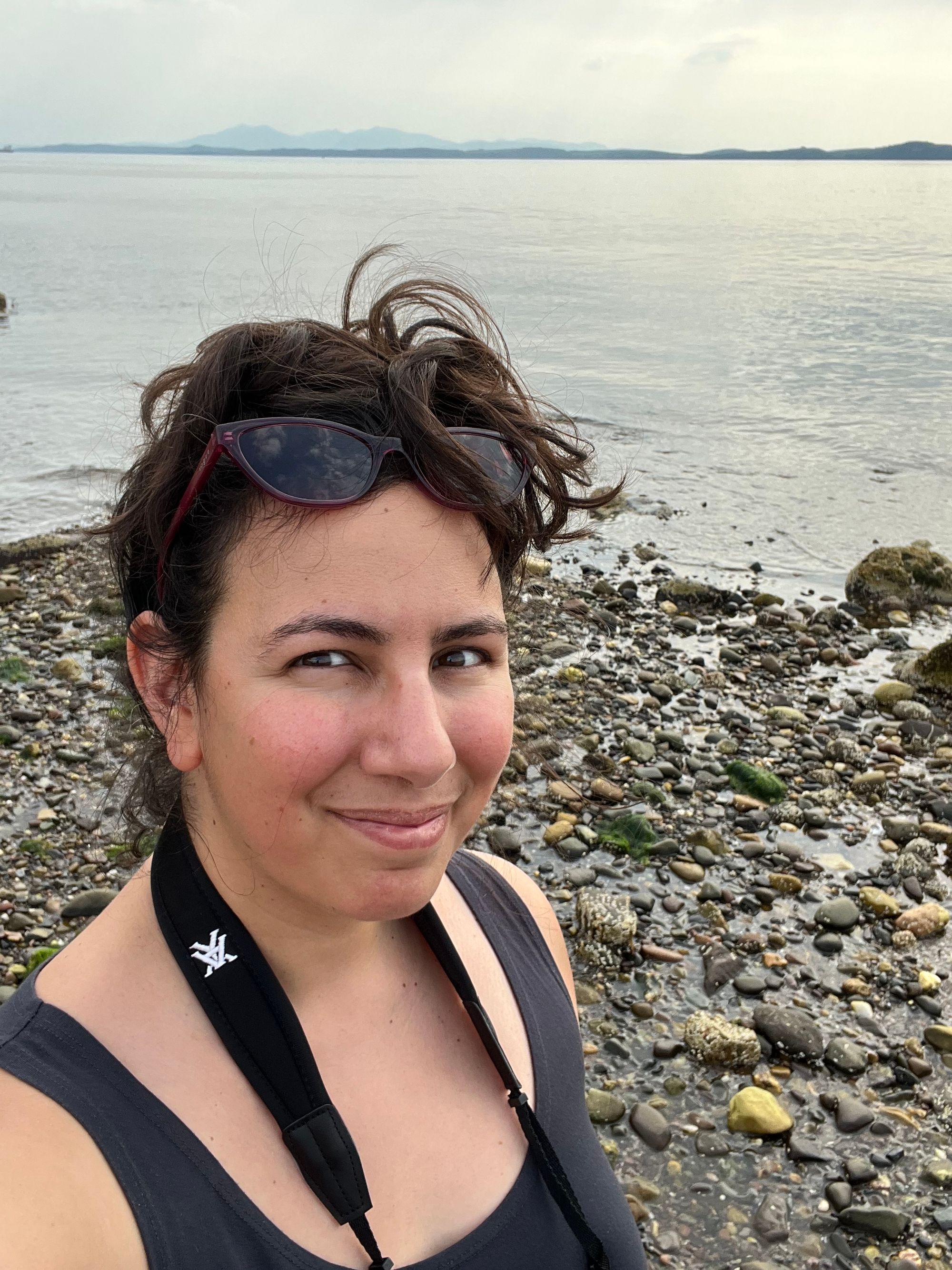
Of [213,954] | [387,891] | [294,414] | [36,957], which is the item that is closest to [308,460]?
[294,414]

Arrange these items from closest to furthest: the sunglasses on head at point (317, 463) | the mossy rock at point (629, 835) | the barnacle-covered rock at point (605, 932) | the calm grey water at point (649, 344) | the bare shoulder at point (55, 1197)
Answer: the bare shoulder at point (55, 1197)
the sunglasses on head at point (317, 463)
the barnacle-covered rock at point (605, 932)
the mossy rock at point (629, 835)
the calm grey water at point (649, 344)

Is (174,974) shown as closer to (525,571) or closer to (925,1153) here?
(525,571)

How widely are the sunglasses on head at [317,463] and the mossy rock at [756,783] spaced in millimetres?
5793

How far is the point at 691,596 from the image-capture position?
37.8 ft

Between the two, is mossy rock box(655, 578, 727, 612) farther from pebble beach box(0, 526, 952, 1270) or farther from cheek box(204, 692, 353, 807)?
cheek box(204, 692, 353, 807)

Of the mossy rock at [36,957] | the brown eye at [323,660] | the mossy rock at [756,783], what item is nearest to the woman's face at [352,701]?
the brown eye at [323,660]

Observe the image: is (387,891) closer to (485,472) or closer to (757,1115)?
(485,472)

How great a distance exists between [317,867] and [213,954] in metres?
0.27

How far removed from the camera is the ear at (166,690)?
7.79 feet

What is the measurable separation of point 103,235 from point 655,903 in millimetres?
67526

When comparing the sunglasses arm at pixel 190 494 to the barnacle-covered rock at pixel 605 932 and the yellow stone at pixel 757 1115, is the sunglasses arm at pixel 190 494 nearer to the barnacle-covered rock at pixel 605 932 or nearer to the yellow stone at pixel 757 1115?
the yellow stone at pixel 757 1115

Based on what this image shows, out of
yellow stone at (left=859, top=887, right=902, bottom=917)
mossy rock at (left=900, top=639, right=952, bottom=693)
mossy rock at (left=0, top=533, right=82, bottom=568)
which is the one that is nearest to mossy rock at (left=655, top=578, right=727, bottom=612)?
mossy rock at (left=900, top=639, right=952, bottom=693)

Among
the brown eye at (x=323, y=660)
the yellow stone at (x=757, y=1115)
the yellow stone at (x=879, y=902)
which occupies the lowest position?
the yellow stone at (x=757, y=1115)

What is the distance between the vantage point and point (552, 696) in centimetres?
901
